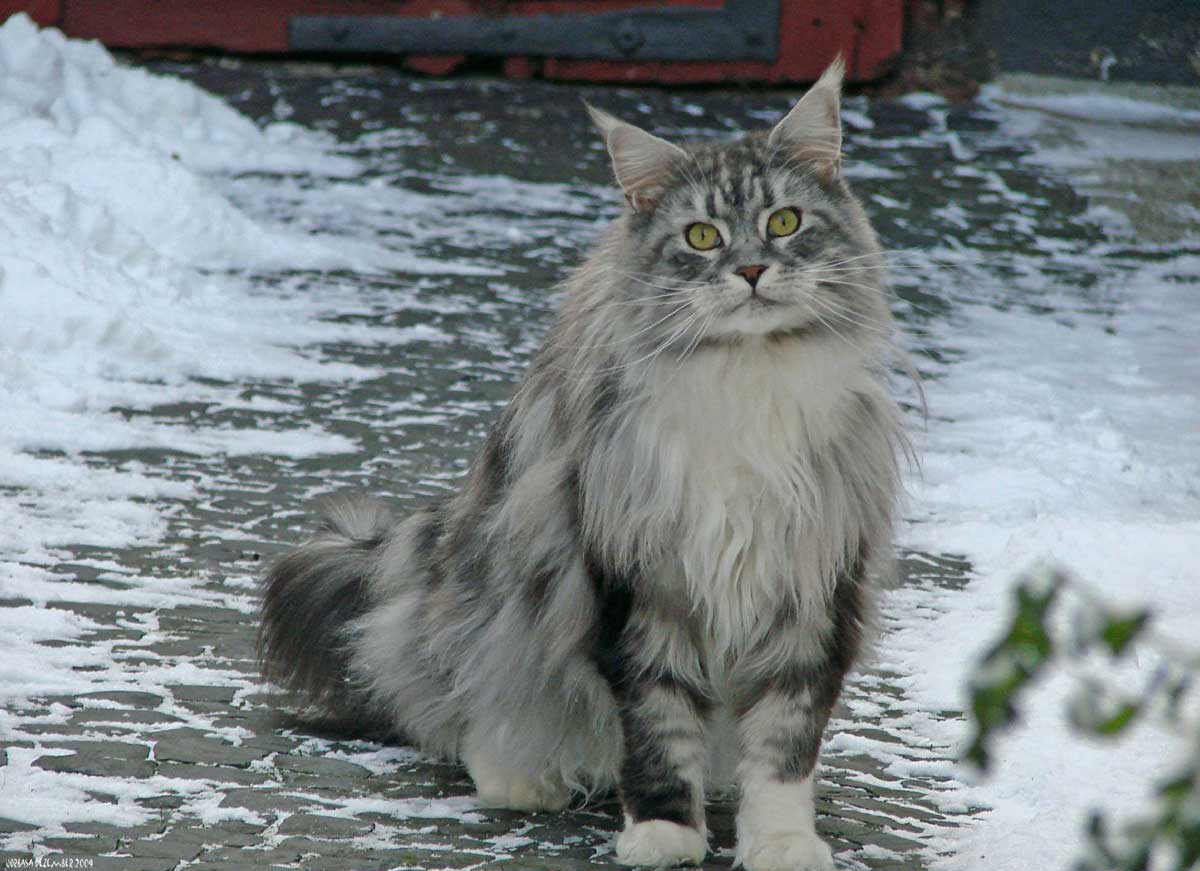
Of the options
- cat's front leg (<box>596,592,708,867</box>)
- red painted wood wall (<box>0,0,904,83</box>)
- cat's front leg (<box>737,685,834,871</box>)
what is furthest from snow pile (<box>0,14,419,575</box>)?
cat's front leg (<box>737,685,834,871</box>)

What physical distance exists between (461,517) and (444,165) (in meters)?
9.15

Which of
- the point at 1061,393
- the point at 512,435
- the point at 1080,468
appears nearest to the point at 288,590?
the point at 512,435

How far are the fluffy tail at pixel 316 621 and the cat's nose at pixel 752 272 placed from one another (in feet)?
4.78

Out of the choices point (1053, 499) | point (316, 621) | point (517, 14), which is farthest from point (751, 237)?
point (517, 14)

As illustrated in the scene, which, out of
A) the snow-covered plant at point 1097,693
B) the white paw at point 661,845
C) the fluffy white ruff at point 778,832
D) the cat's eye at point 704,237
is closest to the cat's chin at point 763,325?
the cat's eye at point 704,237

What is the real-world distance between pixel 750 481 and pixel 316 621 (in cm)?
144

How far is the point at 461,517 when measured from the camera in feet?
13.6

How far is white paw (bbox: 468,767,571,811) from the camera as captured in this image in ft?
13.0

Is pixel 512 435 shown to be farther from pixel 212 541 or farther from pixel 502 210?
pixel 502 210

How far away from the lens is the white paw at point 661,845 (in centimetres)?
356

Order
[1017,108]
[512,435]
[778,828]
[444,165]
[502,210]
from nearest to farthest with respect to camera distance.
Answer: [778,828] < [512,435] < [502,210] < [444,165] < [1017,108]

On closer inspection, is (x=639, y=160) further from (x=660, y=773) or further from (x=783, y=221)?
(x=660, y=773)

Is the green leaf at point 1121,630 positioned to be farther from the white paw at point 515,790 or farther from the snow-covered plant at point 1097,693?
the white paw at point 515,790

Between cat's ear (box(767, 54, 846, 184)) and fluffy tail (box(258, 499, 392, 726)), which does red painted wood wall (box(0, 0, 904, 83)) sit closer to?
fluffy tail (box(258, 499, 392, 726))
